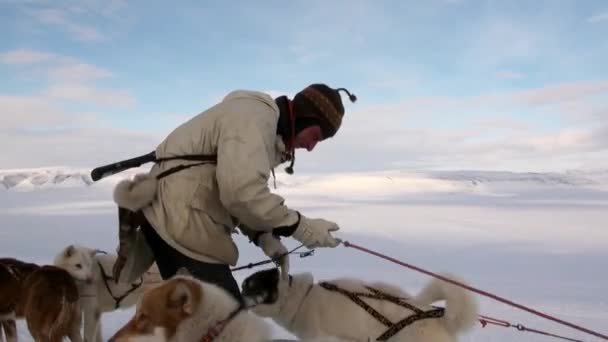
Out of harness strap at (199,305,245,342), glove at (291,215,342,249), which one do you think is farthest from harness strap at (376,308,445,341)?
harness strap at (199,305,245,342)

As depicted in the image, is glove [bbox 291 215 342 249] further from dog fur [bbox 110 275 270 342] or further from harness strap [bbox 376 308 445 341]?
dog fur [bbox 110 275 270 342]

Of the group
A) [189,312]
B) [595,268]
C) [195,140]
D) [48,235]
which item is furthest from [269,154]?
[48,235]

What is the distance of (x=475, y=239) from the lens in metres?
10.9

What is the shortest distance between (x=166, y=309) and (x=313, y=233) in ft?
2.98

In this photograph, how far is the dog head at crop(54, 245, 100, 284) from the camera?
422 centimetres

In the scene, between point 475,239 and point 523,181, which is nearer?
point 475,239

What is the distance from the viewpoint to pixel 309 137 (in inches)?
101

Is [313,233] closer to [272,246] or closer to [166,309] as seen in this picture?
[272,246]

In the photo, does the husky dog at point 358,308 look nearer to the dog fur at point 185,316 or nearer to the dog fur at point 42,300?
the dog fur at point 185,316

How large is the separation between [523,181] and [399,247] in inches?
1264

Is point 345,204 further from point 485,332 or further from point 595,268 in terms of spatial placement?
point 485,332

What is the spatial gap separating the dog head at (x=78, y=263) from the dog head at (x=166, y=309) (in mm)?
2738

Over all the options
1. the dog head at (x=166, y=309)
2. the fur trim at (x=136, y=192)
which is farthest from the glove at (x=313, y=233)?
the dog head at (x=166, y=309)

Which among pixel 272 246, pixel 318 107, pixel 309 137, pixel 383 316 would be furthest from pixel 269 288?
pixel 318 107
